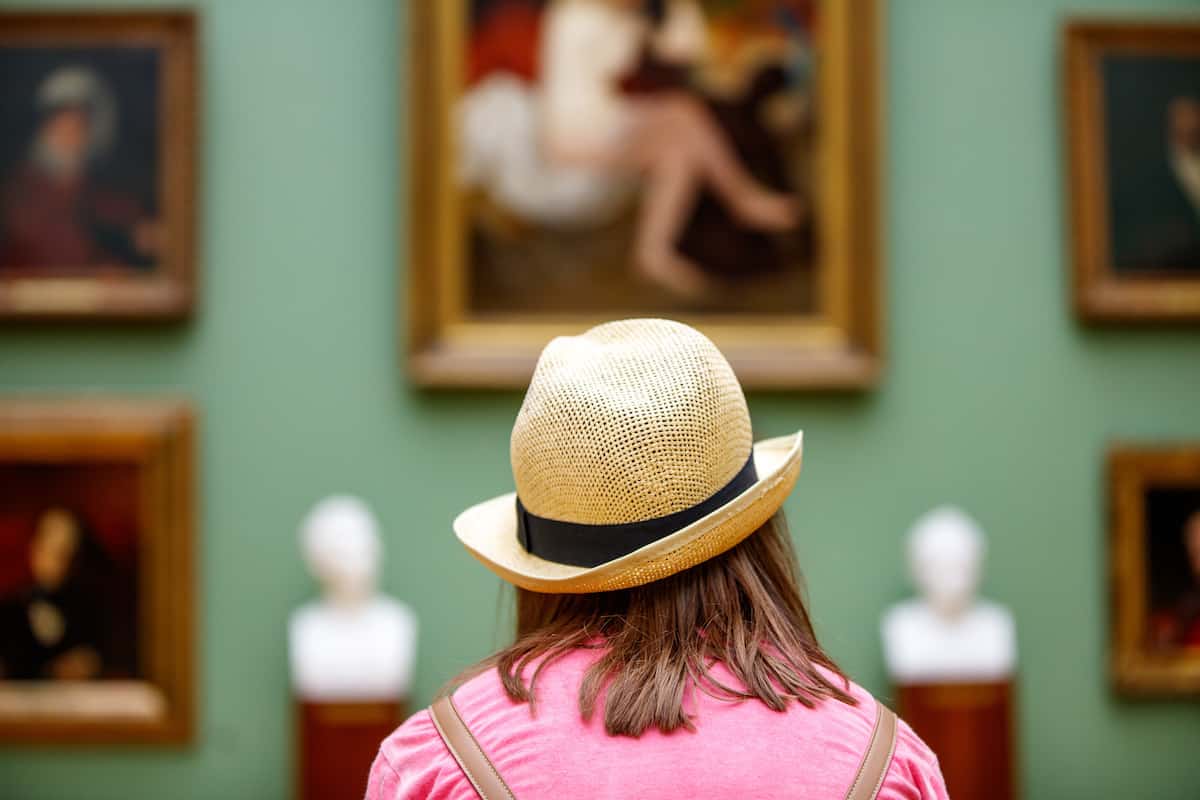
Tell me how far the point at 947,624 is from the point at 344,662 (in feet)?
8.39

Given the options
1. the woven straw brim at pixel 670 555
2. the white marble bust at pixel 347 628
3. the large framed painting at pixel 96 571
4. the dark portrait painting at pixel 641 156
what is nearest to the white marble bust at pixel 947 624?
the dark portrait painting at pixel 641 156

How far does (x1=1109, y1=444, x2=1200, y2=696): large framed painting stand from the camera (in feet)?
18.2

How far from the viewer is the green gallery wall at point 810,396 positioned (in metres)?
5.59

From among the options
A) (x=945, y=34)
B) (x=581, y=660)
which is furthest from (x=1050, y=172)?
(x=581, y=660)

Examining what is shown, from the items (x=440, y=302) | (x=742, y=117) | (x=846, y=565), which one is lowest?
(x=846, y=565)

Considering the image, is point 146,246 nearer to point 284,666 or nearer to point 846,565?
point 284,666

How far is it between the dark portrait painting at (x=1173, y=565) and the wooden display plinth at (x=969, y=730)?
3.17ft

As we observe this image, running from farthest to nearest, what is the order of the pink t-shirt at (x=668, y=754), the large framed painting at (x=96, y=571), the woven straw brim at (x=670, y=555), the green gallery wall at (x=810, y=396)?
1. the green gallery wall at (x=810, y=396)
2. the large framed painting at (x=96, y=571)
3. the woven straw brim at (x=670, y=555)
4. the pink t-shirt at (x=668, y=754)

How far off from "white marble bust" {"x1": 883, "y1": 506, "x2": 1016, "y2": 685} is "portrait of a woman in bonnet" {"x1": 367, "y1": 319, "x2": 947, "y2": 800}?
3.36m

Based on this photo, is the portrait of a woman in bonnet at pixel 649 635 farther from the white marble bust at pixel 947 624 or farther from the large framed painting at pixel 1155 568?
the large framed painting at pixel 1155 568

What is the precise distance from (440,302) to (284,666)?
1773 millimetres

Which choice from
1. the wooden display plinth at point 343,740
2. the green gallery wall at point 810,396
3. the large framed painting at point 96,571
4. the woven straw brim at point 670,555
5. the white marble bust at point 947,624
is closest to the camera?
the woven straw brim at point 670,555

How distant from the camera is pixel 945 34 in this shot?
5.68 m

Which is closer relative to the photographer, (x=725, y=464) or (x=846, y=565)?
(x=725, y=464)
